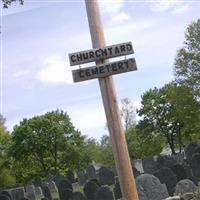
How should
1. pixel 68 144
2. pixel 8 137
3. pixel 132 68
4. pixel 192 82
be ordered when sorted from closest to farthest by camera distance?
pixel 132 68
pixel 192 82
pixel 68 144
pixel 8 137

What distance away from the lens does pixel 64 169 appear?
191 ft

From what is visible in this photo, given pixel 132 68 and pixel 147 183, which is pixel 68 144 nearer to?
pixel 147 183

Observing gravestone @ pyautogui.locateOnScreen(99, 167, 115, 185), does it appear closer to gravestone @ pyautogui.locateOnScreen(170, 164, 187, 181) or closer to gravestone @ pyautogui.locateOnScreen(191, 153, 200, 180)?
gravestone @ pyautogui.locateOnScreen(191, 153, 200, 180)

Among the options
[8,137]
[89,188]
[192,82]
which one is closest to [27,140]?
[8,137]

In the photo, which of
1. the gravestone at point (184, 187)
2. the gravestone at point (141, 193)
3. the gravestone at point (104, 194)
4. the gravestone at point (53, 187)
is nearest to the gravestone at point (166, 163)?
the gravestone at point (104, 194)

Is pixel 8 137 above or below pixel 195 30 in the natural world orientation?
below

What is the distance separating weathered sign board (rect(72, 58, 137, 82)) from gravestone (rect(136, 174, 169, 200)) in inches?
288

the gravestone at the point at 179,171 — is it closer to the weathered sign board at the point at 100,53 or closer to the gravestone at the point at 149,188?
the gravestone at the point at 149,188

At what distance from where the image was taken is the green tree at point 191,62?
4462 cm

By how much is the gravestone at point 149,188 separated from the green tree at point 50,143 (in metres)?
43.0

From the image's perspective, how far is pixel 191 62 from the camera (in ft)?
148

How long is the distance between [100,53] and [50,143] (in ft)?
167

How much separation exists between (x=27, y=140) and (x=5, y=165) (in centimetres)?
496

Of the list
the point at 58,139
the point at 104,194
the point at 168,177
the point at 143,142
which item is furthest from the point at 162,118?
the point at 104,194
